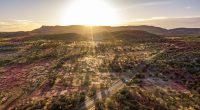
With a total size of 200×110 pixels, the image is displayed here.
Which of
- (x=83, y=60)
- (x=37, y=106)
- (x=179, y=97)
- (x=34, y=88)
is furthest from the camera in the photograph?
(x=83, y=60)

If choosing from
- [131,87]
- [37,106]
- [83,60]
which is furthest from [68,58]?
[37,106]

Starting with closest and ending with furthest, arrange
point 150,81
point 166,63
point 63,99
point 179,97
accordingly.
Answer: point 63,99 → point 179,97 → point 150,81 → point 166,63

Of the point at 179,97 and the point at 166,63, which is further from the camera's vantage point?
the point at 166,63

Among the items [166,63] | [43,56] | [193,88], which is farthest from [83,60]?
[193,88]

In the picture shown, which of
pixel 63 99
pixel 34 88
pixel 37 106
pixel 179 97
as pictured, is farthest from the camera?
pixel 34 88

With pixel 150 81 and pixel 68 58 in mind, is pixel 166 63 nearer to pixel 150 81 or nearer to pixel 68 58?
pixel 150 81

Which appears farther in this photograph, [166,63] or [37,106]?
[166,63]

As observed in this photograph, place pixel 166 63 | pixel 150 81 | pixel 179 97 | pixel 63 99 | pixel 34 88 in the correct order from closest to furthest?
pixel 63 99
pixel 179 97
pixel 34 88
pixel 150 81
pixel 166 63

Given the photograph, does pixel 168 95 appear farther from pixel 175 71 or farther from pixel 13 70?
pixel 13 70
